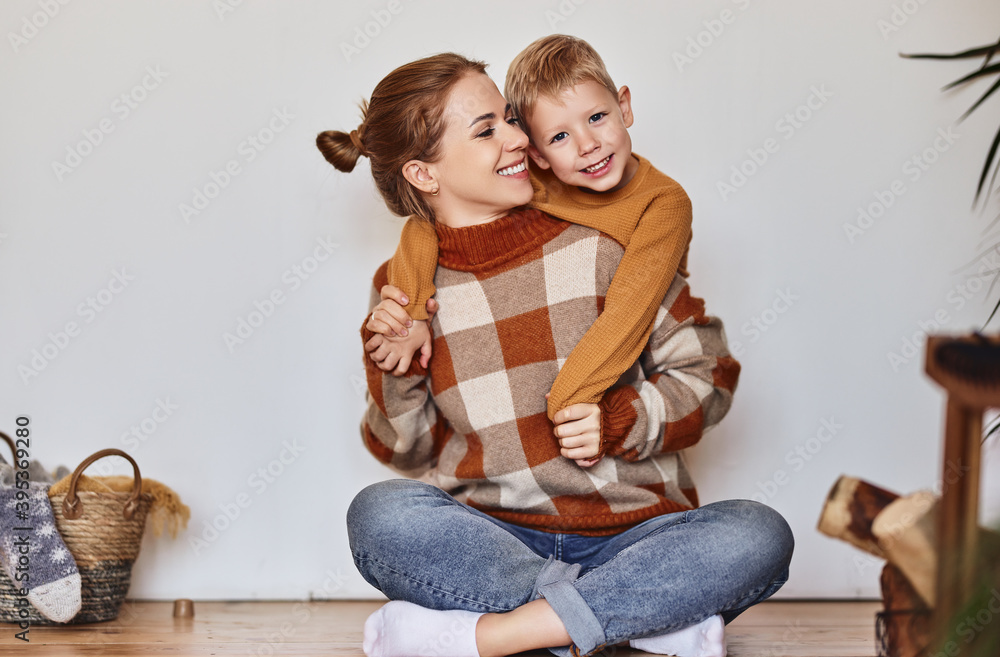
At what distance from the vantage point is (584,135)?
134cm

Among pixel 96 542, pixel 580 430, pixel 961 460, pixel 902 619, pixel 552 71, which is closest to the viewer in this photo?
pixel 961 460

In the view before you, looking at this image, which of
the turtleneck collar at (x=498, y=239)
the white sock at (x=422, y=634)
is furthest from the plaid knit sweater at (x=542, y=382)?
the white sock at (x=422, y=634)

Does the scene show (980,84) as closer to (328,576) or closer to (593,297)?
(593,297)

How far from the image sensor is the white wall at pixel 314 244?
168cm

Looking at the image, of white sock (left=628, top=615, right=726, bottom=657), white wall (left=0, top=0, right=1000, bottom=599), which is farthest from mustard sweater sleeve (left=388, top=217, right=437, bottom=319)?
A: white sock (left=628, top=615, right=726, bottom=657)

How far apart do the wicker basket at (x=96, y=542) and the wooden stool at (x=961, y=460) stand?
1.24 m
